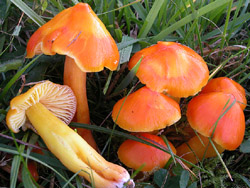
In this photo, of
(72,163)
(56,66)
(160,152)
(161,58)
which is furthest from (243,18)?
(72,163)

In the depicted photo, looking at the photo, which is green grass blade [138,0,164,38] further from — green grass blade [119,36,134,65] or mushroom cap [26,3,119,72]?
mushroom cap [26,3,119,72]

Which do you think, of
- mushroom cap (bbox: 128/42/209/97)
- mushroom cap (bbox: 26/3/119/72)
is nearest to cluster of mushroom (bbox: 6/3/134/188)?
mushroom cap (bbox: 26/3/119/72)

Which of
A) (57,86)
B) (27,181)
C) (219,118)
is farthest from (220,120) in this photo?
(27,181)

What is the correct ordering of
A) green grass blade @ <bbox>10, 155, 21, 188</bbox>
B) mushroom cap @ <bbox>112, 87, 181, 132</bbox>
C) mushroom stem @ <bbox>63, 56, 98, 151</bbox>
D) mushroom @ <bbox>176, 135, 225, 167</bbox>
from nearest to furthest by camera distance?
green grass blade @ <bbox>10, 155, 21, 188</bbox> → mushroom cap @ <bbox>112, 87, 181, 132</bbox> → mushroom stem @ <bbox>63, 56, 98, 151</bbox> → mushroom @ <bbox>176, 135, 225, 167</bbox>

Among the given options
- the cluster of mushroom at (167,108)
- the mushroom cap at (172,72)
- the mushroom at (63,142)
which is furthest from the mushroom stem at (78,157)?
the mushroom cap at (172,72)

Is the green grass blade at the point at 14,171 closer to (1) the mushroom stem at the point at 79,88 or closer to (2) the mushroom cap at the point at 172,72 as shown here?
(1) the mushroom stem at the point at 79,88

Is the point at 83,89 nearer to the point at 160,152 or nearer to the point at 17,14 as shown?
the point at 160,152

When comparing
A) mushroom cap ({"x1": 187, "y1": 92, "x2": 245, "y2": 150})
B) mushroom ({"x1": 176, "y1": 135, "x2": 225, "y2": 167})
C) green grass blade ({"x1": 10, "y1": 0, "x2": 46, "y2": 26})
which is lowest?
mushroom ({"x1": 176, "y1": 135, "x2": 225, "y2": 167})
